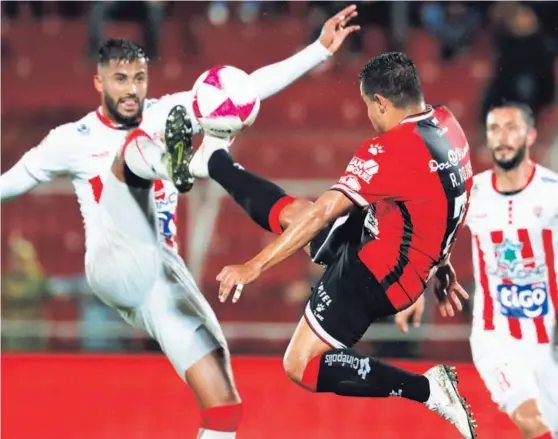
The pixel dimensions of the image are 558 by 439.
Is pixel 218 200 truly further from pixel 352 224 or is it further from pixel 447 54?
pixel 352 224

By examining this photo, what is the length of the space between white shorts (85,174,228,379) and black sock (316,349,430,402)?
1.86ft

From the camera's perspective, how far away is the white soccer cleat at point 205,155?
4.43 metres

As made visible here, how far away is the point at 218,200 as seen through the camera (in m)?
8.38

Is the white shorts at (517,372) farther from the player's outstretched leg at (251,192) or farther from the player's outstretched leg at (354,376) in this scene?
the player's outstretched leg at (251,192)

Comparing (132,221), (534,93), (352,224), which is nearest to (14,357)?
(132,221)

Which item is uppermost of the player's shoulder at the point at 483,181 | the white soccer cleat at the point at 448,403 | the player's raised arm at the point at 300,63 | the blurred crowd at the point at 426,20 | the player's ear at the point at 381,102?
the blurred crowd at the point at 426,20

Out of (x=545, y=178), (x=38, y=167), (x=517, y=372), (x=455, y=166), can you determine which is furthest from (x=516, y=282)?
(x=38, y=167)

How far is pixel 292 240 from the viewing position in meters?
4.23

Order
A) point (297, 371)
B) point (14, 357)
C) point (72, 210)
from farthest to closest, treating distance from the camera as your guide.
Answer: point (72, 210) → point (14, 357) → point (297, 371)

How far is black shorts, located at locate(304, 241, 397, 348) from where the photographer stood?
4.72m

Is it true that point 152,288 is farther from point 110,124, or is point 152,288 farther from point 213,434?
point 110,124

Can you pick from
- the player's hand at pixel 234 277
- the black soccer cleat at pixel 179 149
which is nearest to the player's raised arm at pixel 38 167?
the black soccer cleat at pixel 179 149

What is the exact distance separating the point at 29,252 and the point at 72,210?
565 millimetres

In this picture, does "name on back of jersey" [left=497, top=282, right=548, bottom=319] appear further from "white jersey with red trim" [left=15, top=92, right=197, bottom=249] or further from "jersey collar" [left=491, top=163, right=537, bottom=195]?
"white jersey with red trim" [left=15, top=92, right=197, bottom=249]
